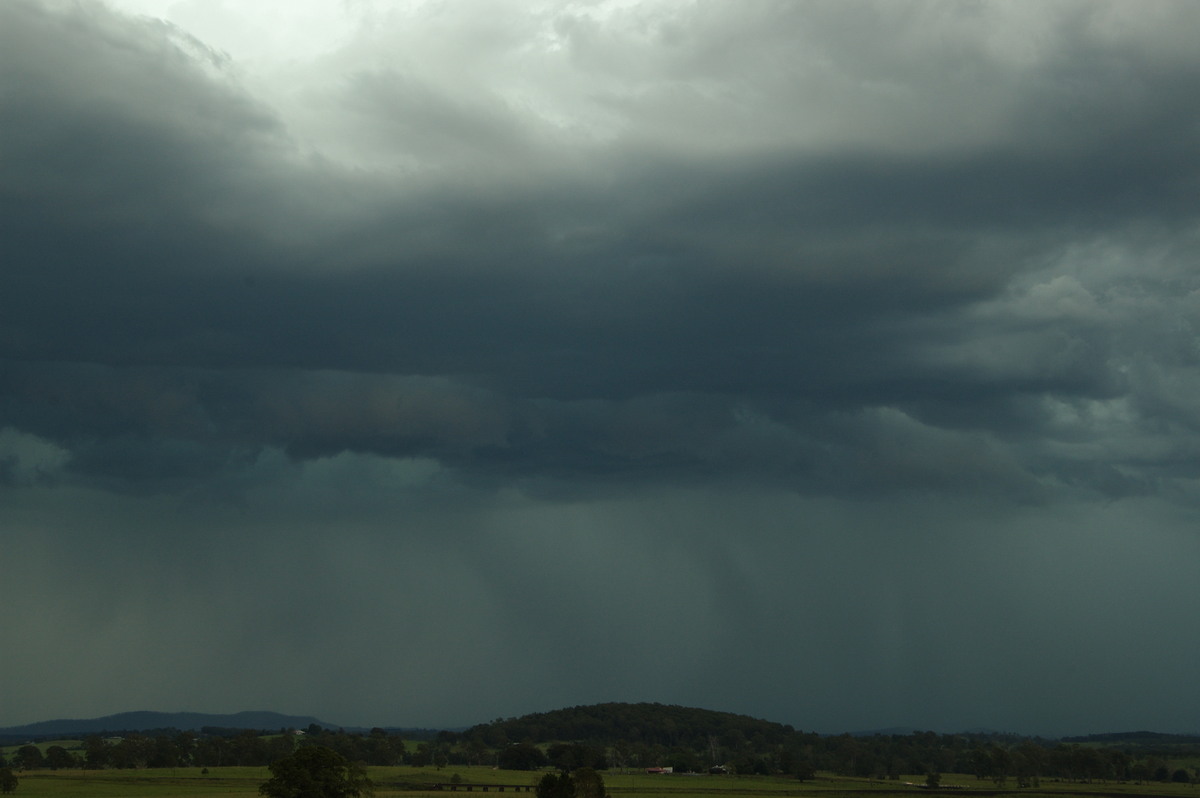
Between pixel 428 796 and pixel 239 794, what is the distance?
31102 millimetres

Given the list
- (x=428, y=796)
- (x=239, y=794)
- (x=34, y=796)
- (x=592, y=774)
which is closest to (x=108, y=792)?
(x=34, y=796)

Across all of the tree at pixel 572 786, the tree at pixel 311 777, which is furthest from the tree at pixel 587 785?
the tree at pixel 311 777

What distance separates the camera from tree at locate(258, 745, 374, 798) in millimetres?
120688

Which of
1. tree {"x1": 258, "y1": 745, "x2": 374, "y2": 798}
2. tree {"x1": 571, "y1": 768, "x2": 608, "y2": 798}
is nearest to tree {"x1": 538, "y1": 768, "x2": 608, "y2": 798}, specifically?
tree {"x1": 571, "y1": 768, "x2": 608, "y2": 798}

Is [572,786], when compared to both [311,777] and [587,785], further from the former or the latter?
[311,777]

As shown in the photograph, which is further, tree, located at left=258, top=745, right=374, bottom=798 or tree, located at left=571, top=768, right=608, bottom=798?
tree, located at left=571, top=768, right=608, bottom=798

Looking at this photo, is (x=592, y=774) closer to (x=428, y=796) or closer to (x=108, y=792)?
(x=428, y=796)

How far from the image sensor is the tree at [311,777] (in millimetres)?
120688

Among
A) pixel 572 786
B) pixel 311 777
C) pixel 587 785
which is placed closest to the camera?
pixel 311 777

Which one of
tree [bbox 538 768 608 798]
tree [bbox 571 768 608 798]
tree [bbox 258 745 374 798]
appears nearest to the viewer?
tree [bbox 258 745 374 798]

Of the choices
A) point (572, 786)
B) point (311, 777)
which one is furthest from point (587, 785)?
point (311, 777)

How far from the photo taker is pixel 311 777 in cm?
12112

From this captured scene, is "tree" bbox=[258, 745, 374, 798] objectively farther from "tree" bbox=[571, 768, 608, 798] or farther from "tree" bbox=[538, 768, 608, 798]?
"tree" bbox=[571, 768, 608, 798]

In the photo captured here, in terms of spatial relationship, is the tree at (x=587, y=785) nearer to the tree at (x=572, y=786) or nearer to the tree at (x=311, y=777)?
the tree at (x=572, y=786)
